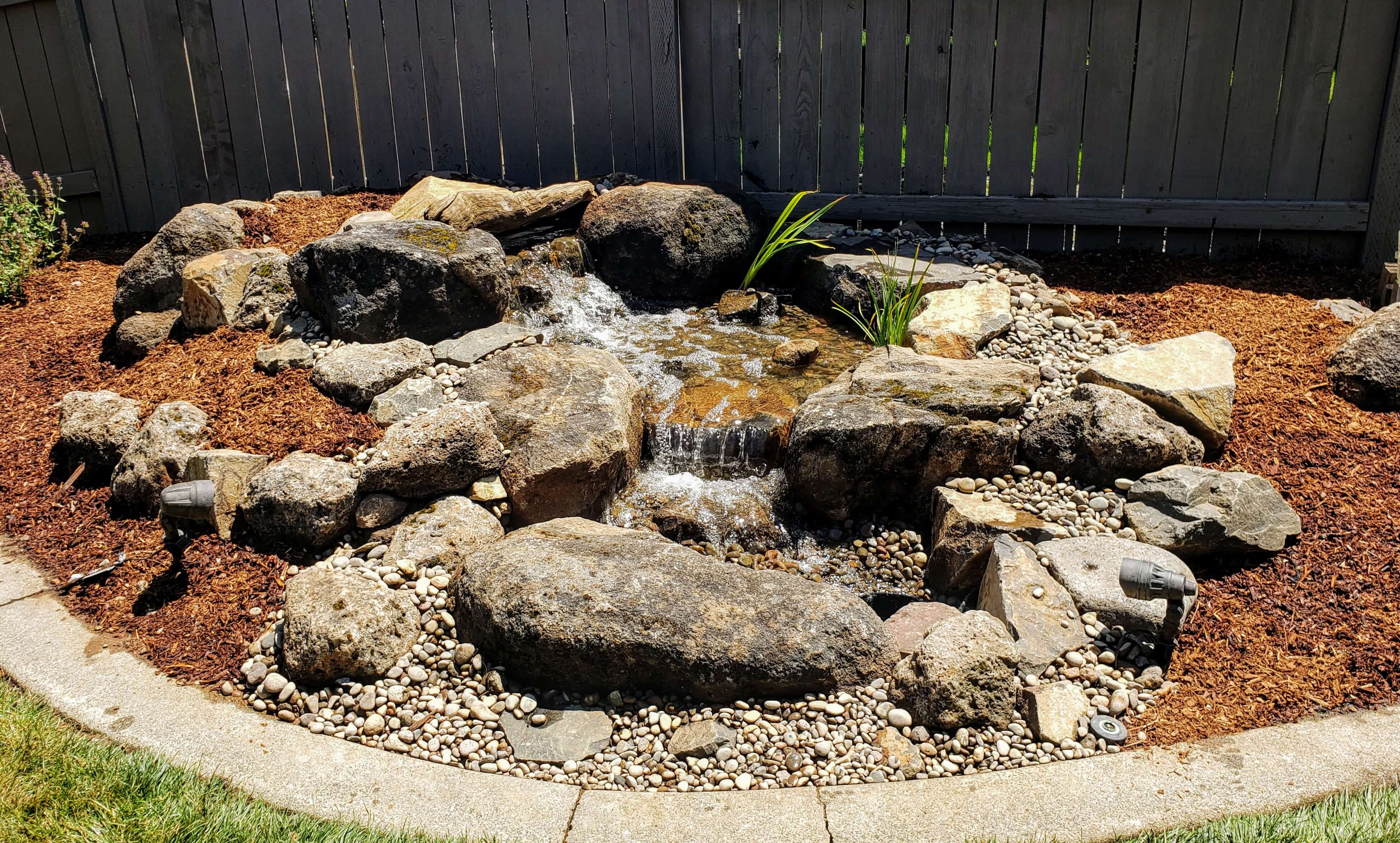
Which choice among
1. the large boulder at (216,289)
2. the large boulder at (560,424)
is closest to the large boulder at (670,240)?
the large boulder at (560,424)

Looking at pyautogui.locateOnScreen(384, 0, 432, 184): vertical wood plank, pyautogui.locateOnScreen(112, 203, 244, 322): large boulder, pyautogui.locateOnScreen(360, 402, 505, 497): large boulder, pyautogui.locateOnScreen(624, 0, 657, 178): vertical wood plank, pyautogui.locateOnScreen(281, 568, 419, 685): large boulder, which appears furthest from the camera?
pyautogui.locateOnScreen(384, 0, 432, 184): vertical wood plank

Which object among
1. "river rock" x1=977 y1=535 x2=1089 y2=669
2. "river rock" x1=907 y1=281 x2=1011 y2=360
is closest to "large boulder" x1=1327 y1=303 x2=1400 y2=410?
"river rock" x1=907 y1=281 x2=1011 y2=360

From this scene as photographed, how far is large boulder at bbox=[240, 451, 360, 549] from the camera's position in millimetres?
3451

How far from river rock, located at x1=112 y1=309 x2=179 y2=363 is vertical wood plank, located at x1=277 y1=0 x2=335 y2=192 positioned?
2.20 m

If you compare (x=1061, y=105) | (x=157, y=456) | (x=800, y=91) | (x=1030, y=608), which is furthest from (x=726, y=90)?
(x=1030, y=608)

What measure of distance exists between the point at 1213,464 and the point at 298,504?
11.9 ft

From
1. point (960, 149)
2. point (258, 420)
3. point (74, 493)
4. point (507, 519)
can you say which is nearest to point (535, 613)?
point (507, 519)

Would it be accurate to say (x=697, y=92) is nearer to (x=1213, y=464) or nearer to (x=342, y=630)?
(x=1213, y=464)

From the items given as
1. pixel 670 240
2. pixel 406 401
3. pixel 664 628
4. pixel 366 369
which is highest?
pixel 670 240

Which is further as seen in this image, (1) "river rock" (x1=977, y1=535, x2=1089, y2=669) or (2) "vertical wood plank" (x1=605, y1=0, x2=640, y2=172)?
(2) "vertical wood plank" (x1=605, y1=0, x2=640, y2=172)

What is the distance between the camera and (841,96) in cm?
599

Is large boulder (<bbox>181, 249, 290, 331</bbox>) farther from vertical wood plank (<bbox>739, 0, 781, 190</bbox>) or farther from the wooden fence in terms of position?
vertical wood plank (<bbox>739, 0, 781, 190</bbox>)

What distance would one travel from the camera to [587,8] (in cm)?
603

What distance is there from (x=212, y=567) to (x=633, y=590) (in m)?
1.60
